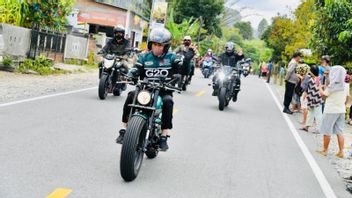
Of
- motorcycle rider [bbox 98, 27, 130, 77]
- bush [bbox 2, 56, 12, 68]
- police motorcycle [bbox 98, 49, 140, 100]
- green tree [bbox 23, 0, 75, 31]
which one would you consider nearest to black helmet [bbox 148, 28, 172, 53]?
police motorcycle [bbox 98, 49, 140, 100]

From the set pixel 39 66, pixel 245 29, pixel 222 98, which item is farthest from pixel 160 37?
pixel 245 29

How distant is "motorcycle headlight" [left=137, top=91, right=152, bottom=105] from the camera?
627cm

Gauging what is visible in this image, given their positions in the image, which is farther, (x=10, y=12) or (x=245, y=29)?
(x=245, y=29)

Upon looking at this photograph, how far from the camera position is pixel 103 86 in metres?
13.1

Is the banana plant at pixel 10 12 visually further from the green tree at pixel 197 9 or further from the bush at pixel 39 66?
the green tree at pixel 197 9

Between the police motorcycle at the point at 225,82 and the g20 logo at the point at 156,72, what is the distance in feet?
24.7

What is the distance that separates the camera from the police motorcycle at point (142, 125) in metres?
5.86


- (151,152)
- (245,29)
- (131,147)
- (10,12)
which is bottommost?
(151,152)

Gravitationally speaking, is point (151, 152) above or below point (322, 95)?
below

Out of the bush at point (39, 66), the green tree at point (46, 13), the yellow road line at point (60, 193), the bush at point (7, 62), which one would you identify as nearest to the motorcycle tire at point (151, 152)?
the yellow road line at point (60, 193)

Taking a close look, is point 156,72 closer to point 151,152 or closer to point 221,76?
point 151,152

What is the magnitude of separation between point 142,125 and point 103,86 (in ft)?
23.6

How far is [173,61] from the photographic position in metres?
7.09

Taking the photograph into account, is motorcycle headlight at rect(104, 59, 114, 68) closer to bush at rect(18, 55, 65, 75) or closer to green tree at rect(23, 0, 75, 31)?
bush at rect(18, 55, 65, 75)
